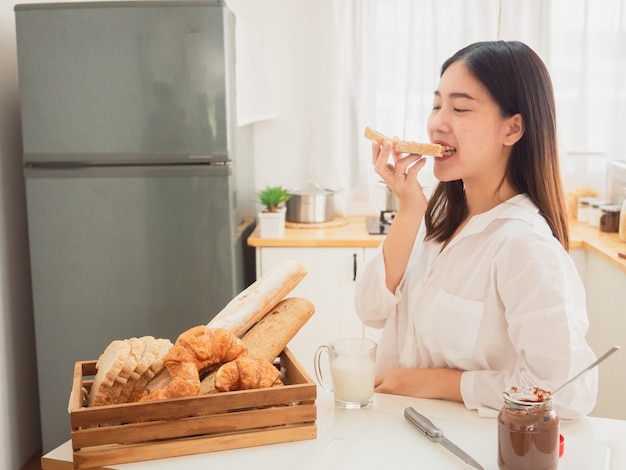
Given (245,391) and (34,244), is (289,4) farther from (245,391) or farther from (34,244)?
(245,391)

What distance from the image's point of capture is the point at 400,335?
178 centimetres

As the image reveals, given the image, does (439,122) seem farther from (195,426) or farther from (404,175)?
(195,426)

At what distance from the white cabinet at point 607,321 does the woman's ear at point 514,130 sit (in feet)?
4.07

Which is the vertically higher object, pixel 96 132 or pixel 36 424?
pixel 96 132

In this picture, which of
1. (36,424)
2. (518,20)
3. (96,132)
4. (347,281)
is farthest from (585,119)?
(36,424)

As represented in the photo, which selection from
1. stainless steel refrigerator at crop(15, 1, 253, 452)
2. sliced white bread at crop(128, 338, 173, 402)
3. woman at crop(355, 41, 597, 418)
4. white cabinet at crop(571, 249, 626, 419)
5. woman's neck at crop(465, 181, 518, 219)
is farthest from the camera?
stainless steel refrigerator at crop(15, 1, 253, 452)

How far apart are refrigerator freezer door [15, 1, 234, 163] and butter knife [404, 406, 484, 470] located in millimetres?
1693

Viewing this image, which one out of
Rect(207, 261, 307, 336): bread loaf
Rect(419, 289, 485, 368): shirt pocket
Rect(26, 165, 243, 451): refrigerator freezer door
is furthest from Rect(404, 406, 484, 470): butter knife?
Rect(26, 165, 243, 451): refrigerator freezer door

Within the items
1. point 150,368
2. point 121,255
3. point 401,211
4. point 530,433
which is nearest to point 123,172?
point 121,255

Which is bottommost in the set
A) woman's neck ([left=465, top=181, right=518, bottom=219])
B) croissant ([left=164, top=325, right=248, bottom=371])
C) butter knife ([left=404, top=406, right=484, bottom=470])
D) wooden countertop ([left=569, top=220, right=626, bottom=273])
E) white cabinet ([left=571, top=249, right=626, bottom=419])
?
white cabinet ([left=571, top=249, right=626, bottom=419])

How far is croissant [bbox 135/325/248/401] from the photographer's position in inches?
49.4

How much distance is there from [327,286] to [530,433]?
2.09 m

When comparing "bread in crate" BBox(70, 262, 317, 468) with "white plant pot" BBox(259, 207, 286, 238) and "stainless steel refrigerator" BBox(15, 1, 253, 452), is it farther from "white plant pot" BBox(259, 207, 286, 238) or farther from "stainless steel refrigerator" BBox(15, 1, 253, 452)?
"white plant pot" BBox(259, 207, 286, 238)

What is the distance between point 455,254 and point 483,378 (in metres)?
0.29
